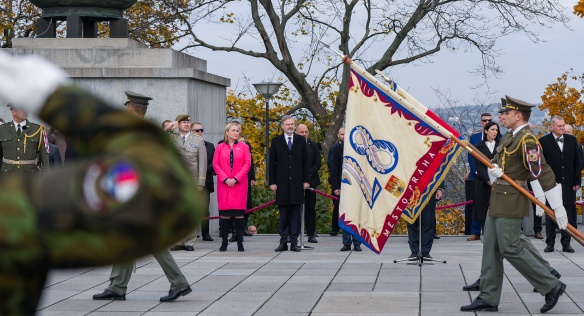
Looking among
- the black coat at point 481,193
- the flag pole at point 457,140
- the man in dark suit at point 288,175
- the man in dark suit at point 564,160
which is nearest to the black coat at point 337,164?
the man in dark suit at point 288,175

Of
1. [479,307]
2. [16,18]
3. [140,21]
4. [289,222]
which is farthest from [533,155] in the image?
[16,18]

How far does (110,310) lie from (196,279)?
2504 millimetres

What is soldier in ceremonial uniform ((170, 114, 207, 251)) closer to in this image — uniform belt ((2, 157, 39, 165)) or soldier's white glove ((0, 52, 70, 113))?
uniform belt ((2, 157, 39, 165))

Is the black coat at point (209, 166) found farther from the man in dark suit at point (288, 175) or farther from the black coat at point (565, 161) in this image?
the black coat at point (565, 161)

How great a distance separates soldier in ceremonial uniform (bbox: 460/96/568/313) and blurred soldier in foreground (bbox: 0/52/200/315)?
7081 millimetres

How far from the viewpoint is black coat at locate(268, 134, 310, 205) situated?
15.3 meters

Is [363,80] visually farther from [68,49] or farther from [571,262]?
[68,49]

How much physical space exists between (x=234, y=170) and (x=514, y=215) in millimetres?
6687

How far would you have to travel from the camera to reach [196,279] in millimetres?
11633

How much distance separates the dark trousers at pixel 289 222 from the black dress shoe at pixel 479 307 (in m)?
6.18

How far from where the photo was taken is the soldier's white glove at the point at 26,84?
191 cm

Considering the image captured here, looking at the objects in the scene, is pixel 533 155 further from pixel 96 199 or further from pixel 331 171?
pixel 331 171

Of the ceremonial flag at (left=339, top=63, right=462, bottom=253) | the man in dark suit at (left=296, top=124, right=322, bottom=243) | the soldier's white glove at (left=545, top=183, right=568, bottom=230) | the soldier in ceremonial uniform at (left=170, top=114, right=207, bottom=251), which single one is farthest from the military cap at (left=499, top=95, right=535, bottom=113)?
the man in dark suit at (left=296, top=124, right=322, bottom=243)

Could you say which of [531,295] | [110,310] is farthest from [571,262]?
[110,310]
